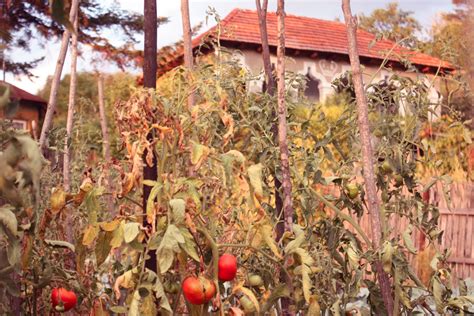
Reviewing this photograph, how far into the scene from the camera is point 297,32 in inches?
753

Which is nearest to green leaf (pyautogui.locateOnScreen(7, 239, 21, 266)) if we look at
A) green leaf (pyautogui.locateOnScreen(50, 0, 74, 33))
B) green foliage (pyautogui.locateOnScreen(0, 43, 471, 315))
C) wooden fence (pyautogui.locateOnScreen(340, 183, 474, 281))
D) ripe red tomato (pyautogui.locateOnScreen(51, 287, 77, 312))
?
green foliage (pyautogui.locateOnScreen(0, 43, 471, 315))

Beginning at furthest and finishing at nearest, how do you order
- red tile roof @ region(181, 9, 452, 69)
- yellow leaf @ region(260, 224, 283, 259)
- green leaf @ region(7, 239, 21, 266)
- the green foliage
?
red tile roof @ region(181, 9, 452, 69) → yellow leaf @ region(260, 224, 283, 259) → the green foliage → green leaf @ region(7, 239, 21, 266)

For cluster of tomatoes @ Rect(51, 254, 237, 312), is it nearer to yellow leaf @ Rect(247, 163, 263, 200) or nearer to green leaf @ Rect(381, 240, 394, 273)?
yellow leaf @ Rect(247, 163, 263, 200)

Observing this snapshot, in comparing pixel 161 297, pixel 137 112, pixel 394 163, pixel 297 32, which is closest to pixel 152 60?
pixel 137 112

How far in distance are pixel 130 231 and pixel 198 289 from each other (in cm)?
21

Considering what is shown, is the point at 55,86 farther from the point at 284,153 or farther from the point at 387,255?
the point at 387,255

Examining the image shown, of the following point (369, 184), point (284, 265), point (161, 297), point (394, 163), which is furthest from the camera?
point (394, 163)

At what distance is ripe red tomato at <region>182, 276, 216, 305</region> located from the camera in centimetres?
190

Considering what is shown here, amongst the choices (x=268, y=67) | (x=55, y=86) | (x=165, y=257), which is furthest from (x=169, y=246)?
(x=55, y=86)

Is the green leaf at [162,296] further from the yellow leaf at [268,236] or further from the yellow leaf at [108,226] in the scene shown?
the yellow leaf at [268,236]

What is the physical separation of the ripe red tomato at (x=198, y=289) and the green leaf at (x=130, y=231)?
0.16 m

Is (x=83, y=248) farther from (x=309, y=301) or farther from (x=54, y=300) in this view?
(x=309, y=301)

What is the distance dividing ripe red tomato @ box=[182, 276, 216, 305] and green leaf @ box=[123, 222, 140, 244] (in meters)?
0.16

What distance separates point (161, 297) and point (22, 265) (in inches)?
15.1
